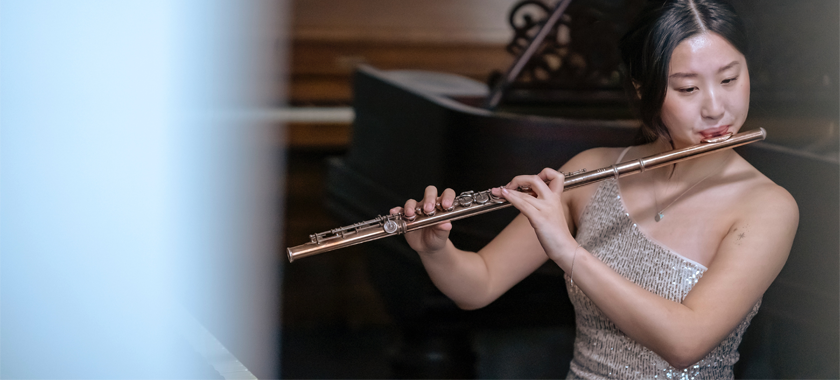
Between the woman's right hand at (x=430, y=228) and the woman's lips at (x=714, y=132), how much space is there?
14.8 inches

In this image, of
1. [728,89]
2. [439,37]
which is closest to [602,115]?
[728,89]

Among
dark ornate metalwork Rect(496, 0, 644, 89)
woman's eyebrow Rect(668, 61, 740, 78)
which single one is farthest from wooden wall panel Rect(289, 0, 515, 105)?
woman's eyebrow Rect(668, 61, 740, 78)

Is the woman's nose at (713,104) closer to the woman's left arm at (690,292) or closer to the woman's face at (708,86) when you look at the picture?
the woman's face at (708,86)

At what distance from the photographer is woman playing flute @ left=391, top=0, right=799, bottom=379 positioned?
101 centimetres

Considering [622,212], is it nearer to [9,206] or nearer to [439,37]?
[9,206]

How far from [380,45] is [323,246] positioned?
14.4 feet

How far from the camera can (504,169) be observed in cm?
236

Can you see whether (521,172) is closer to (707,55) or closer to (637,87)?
(637,87)

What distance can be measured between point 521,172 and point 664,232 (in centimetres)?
119

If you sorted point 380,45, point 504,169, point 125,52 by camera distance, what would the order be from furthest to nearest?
point 380,45 → point 504,169 → point 125,52

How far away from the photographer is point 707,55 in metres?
1.06

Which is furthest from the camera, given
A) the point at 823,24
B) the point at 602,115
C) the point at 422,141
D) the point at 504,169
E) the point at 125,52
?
the point at 602,115

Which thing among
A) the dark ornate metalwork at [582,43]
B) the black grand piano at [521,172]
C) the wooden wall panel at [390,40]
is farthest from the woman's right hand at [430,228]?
the wooden wall panel at [390,40]

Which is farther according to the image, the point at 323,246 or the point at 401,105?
the point at 401,105
